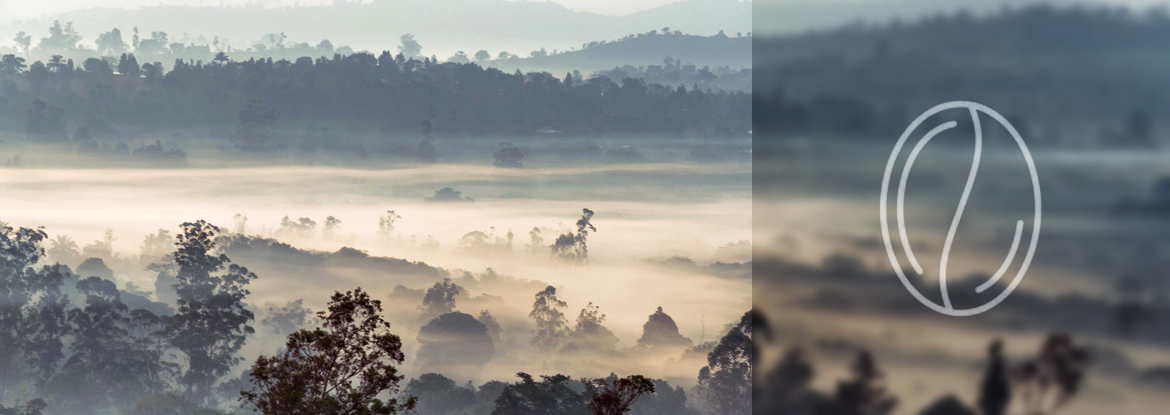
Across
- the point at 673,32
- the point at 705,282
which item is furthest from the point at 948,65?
the point at 673,32

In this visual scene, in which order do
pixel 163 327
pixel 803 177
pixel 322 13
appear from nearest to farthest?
pixel 803 177
pixel 163 327
pixel 322 13

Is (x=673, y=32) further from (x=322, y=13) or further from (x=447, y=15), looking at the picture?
(x=322, y=13)

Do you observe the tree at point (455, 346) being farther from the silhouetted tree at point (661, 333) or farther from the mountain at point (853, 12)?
the mountain at point (853, 12)

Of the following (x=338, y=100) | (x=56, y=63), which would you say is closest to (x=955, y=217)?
(x=338, y=100)

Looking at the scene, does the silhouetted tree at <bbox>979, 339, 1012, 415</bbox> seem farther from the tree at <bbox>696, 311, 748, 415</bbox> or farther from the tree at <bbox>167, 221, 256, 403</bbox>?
the tree at <bbox>167, 221, 256, 403</bbox>

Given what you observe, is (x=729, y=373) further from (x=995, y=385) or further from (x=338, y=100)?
(x=995, y=385)

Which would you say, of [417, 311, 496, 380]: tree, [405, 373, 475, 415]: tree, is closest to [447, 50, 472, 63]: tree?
[417, 311, 496, 380]: tree
